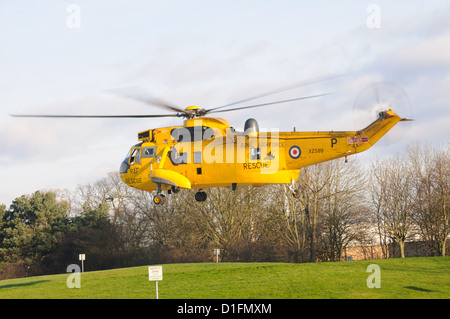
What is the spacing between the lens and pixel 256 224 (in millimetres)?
67250

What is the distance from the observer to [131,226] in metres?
74.1

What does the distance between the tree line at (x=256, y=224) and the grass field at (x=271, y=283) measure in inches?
920

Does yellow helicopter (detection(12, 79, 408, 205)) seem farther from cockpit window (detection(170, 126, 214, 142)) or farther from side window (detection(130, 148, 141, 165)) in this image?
side window (detection(130, 148, 141, 165))

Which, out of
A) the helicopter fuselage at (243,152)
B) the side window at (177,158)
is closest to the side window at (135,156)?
the helicopter fuselage at (243,152)

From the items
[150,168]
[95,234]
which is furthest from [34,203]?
[150,168]

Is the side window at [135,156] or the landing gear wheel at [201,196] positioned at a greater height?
the side window at [135,156]

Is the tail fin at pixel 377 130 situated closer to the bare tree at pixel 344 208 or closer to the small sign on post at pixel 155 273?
the small sign on post at pixel 155 273

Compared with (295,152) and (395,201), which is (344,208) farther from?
(295,152)

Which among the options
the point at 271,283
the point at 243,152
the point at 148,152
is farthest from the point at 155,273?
the point at 271,283

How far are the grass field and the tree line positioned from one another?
23.4m

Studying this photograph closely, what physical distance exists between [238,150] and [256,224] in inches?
1632

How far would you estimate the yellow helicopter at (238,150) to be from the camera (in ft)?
87.4

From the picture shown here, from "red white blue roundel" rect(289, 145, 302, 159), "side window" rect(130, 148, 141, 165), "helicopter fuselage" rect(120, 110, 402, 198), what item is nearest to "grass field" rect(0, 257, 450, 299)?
"helicopter fuselage" rect(120, 110, 402, 198)

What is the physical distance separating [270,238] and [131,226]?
19.9 m
